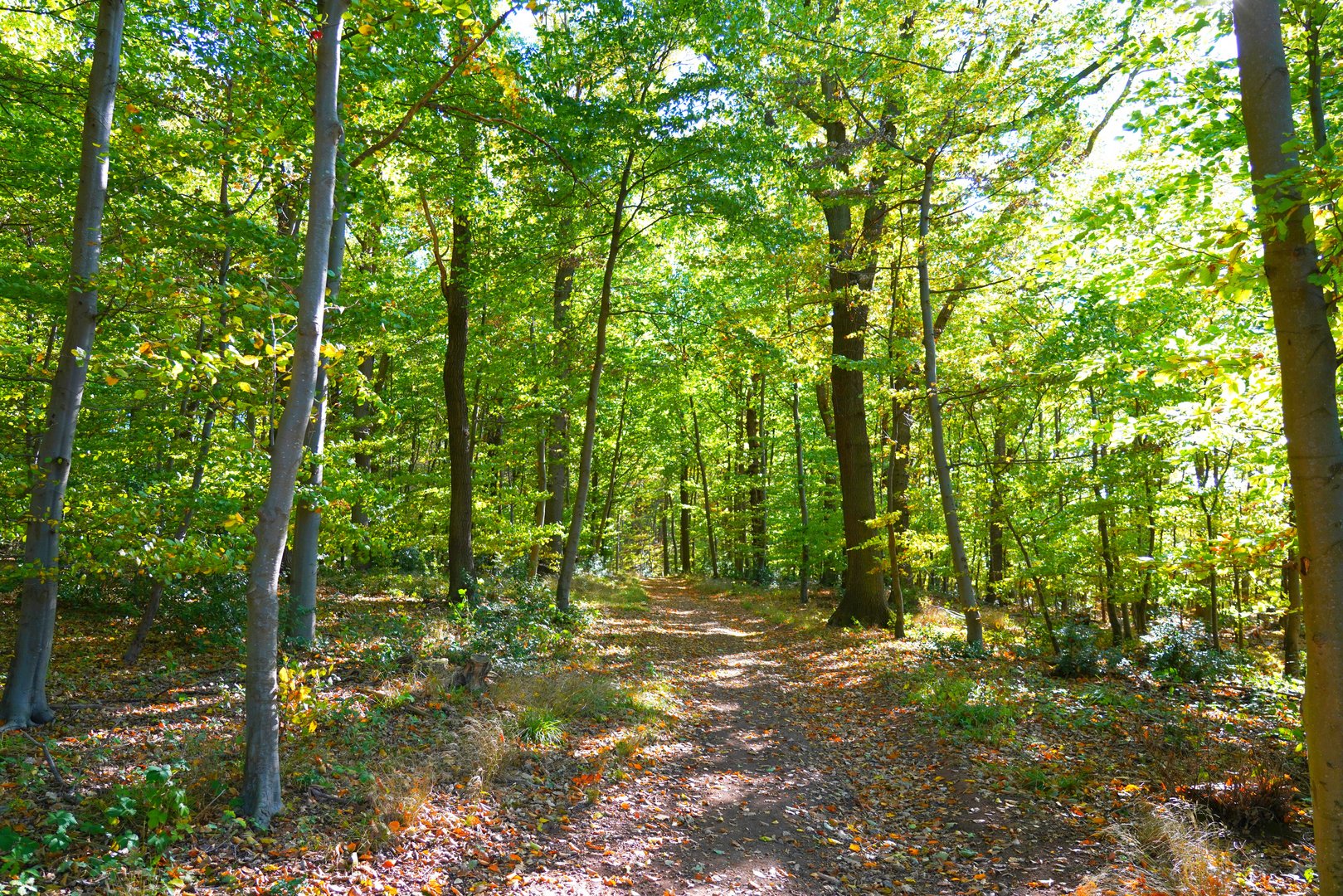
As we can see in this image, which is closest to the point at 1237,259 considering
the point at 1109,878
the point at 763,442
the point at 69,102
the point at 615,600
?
the point at 1109,878

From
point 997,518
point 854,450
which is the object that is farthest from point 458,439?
point 997,518

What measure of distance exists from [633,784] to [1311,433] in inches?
210

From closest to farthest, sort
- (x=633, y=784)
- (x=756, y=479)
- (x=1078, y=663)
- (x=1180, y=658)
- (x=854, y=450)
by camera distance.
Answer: (x=633, y=784), (x=1078, y=663), (x=1180, y=658), (x=854, y=450), (x=756, y=479)

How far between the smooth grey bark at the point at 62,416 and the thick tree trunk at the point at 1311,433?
25.8 ft

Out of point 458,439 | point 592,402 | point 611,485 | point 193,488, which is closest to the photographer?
point 193,488

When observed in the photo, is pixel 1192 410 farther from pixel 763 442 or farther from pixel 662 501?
pixel 662 501

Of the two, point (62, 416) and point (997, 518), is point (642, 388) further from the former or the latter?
point (62, 416)

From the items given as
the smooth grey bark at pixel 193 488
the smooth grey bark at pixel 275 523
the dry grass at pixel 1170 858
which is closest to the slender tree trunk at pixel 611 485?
the smooth grey bark at pixel 193 488

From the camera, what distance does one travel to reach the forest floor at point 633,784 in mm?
3971

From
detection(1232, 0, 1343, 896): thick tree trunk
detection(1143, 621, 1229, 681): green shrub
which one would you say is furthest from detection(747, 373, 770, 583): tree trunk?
detection(1232, 0, 1343, 896): thick tree trunk

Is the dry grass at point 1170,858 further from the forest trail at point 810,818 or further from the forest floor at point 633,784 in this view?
the forest trail at point 810,818

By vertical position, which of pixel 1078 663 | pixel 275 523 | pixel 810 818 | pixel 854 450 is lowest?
pixel 810 818

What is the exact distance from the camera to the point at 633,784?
584cm

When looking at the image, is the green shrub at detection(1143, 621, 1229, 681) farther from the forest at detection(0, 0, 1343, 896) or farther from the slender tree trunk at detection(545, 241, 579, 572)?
the slender tree trunk at detection(545, 241, 579, 572)
